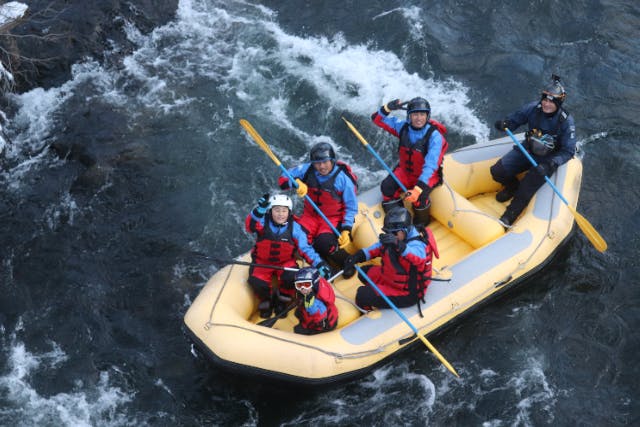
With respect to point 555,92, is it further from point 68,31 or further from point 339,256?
point 68,31

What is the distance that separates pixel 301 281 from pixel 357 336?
899 mm

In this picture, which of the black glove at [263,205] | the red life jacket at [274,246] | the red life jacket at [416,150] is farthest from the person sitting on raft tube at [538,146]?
the black glove at [263,205]

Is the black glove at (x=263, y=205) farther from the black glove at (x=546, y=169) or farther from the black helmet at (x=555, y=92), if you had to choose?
the black helmet at (x=555, y=92)

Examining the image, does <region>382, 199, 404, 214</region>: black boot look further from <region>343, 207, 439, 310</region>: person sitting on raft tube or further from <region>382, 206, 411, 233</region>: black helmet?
<region>382, 206, 411, 233</region>: black helmet

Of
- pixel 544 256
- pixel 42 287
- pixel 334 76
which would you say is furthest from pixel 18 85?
pixel 544 256

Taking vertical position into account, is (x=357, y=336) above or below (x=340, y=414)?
Result: above

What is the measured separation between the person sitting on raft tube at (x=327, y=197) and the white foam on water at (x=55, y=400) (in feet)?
8.04

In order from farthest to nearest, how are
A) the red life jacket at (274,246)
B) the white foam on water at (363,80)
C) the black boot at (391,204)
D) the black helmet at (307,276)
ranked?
the white foam on water at (363,80)
the black boot at (391,204)
the red life jacket at (274,246)
the black helmet at (307,276)

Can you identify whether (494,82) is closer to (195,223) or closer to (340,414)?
(195,223)

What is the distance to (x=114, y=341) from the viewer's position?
747 cm

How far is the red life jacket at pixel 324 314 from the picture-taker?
6191mm

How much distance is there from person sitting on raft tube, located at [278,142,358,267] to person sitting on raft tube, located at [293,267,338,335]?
2.21 ft

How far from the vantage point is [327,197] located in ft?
22.7

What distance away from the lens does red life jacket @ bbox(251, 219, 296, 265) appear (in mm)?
6438
